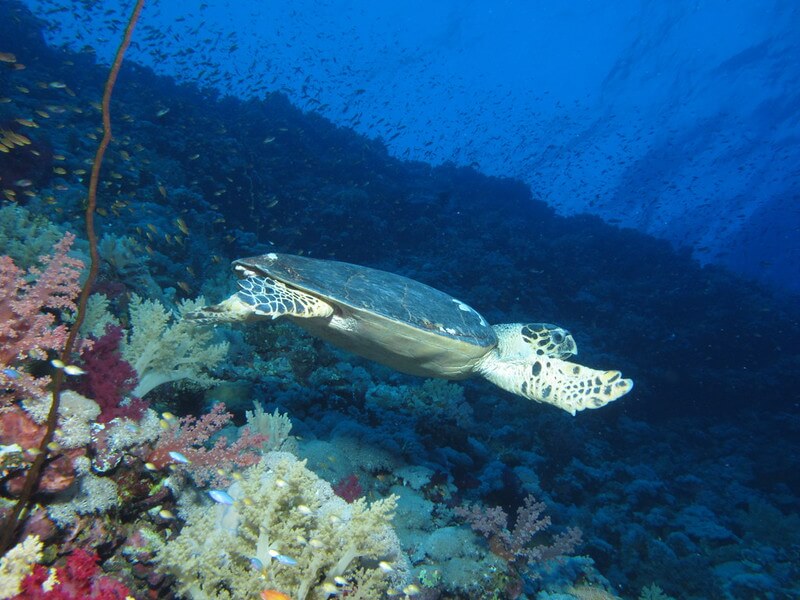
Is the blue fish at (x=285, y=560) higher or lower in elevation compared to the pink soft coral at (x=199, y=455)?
lower

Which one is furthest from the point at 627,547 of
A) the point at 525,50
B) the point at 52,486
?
the point at 525,50

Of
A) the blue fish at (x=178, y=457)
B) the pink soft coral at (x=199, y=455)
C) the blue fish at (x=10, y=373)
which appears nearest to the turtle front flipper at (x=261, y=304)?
the pink soft coral at (x=199, y=455)

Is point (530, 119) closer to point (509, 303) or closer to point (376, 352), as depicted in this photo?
point (509, 303)

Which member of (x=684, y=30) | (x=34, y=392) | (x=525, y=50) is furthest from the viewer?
(x=525, y=50)

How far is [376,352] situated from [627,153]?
46.5 metres

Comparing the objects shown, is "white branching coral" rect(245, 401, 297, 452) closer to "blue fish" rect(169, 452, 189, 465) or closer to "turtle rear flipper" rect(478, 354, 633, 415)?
"blue fish" rect(169, 452, 189, 465)

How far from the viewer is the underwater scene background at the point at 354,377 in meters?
2.30

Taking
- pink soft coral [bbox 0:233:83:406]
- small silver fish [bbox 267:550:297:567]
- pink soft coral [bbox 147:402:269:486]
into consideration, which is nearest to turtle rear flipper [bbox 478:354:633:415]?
pink soft coral [bbox 147:402:269:486]

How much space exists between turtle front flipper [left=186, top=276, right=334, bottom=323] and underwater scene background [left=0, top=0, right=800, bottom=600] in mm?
291

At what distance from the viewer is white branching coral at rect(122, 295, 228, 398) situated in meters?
3.54

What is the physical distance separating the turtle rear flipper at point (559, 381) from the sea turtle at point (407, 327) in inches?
0.4

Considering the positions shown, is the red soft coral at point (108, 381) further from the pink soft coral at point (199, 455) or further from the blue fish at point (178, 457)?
the blue fish at point (178, 457)

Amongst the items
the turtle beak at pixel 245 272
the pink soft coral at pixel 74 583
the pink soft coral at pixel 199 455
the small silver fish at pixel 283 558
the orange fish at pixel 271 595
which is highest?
the turtle beak at pixel 245 272

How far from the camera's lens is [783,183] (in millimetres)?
33469
